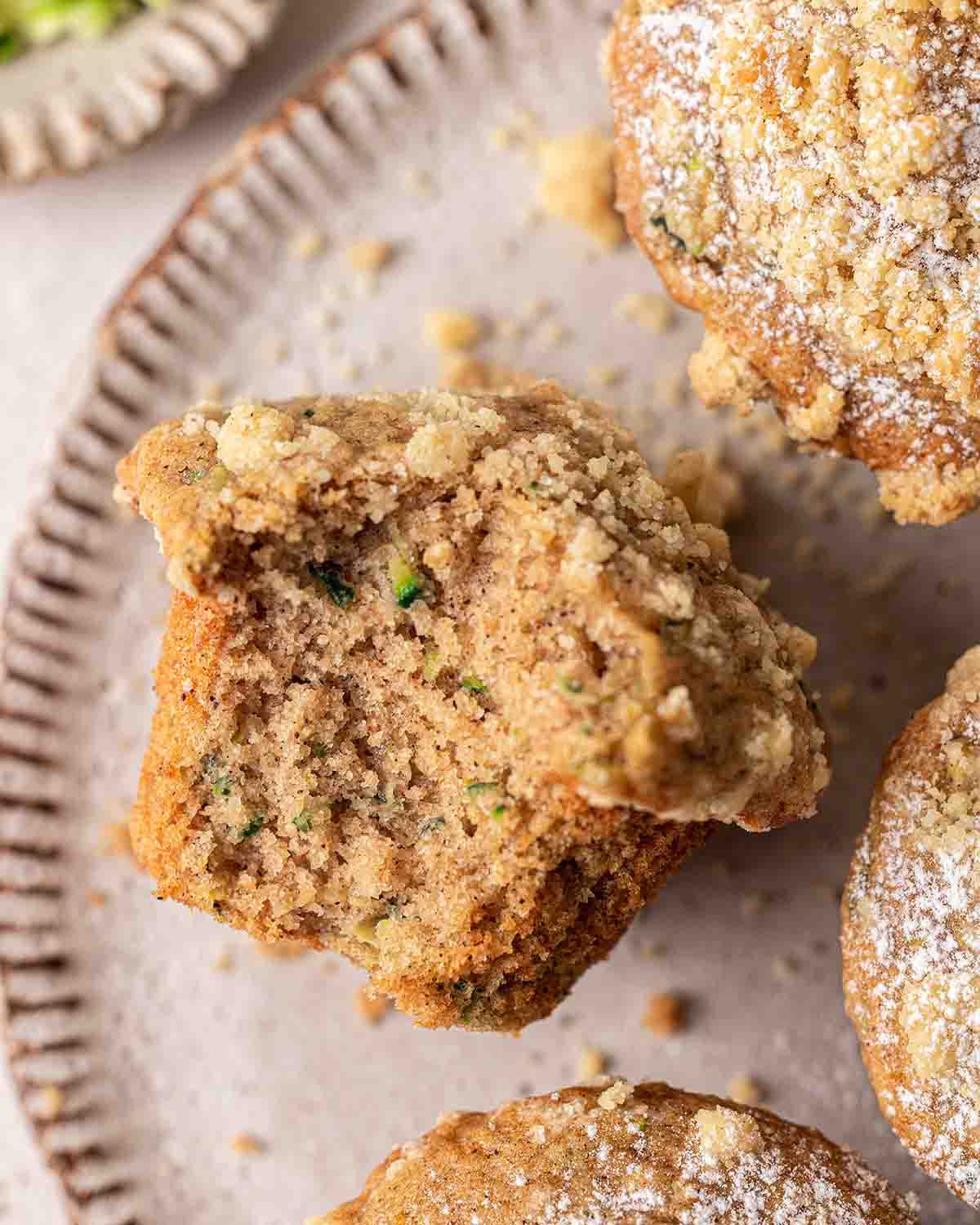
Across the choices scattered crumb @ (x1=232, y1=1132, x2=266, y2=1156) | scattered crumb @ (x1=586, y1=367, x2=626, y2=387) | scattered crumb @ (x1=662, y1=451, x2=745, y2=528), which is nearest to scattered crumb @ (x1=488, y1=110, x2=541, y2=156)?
scattered crumb @ (x1=586, y1=367, x2=626, y2=387)

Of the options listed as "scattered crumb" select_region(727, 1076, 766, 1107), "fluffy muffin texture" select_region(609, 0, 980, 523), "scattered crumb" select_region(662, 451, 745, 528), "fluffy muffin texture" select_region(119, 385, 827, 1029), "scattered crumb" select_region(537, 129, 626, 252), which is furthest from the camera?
"scattered crumb" select_region(537, 129, 626, 252)

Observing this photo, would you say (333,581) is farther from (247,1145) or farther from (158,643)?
(247,1145)

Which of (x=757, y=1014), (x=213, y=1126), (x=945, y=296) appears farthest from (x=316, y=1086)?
(x=945, y=296)

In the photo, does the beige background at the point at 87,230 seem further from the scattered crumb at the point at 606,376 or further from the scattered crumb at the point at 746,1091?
the scattered crumb at the point at 746,1091

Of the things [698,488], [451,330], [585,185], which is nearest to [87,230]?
[451,330]

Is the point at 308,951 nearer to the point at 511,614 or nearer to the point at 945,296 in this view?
the point at 511,614

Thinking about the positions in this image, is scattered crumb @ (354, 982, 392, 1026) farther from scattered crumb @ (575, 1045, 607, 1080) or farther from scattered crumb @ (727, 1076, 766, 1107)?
scattered crumb @ (727, 1076, 766, 1107)
